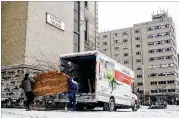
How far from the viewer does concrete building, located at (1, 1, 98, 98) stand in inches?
683

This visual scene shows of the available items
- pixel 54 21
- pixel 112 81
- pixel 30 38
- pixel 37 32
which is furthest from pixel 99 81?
pixel 54 21

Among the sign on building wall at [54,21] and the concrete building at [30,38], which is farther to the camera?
the sign on building wall at [54,21]

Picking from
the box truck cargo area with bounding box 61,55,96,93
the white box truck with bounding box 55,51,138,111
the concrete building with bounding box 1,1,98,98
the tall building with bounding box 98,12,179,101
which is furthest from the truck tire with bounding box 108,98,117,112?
the tall building with bounding box 98,12,179,101

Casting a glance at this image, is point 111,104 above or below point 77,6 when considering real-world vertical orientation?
below

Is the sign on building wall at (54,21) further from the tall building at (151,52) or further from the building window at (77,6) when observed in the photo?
the tall building at (151,52)

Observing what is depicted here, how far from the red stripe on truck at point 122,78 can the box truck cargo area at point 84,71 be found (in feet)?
4.11

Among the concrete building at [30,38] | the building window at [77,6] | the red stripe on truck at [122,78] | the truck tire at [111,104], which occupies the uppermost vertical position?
the building window at [77,6]

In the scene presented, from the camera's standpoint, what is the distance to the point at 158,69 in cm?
7969

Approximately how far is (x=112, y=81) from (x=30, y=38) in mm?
6637

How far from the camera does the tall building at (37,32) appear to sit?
1761 centimetres

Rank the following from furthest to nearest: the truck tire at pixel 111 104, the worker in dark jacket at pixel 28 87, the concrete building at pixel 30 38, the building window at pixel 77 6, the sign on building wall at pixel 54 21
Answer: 1. the building window at pixel 77 6
2. the sign on building wall at pixel 54 21
3. the concrete building at pixel 30 38
4. the truck tire at pixel 111 104
5. the worker in dark jacket at pixel 28 87

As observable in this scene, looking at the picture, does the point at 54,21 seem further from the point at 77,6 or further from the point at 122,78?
the point at 122,78

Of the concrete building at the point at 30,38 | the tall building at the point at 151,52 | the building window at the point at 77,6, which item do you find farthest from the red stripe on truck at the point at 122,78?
the tall building at the point at 151,52

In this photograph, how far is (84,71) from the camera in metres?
15.1
